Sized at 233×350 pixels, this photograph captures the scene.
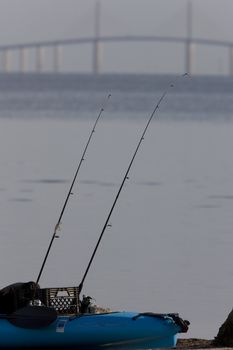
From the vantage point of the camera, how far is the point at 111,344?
10133mm

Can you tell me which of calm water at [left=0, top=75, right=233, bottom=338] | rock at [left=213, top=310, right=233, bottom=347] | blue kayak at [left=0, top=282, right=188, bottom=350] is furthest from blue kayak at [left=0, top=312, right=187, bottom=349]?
calm water at [left=0, top=75, right=233, bottom=338]

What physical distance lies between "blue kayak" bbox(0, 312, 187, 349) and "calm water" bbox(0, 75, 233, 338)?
168cm

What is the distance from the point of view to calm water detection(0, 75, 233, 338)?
13.6 meters

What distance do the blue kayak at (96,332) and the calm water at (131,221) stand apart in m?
1.68

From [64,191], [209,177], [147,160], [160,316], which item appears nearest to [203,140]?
[147,160]

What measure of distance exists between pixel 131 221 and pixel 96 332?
8.29 meters

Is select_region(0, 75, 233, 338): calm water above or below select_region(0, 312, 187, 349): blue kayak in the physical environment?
below

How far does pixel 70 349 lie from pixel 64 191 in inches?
462

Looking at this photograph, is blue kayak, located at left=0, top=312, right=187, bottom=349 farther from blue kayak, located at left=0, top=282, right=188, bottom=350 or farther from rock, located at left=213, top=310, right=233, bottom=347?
rock, located at left=213, top=310, right=233, bottom=347

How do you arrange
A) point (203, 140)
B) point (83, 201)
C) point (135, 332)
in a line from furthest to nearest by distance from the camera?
point (203, 140), point (83, 201), point (135, 332)

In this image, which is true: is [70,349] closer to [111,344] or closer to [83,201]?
[111,344]

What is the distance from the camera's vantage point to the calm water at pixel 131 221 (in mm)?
13617

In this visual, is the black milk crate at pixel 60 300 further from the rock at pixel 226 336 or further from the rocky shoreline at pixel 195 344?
the rock at pixel 226 336

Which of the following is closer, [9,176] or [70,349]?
[70,349]
